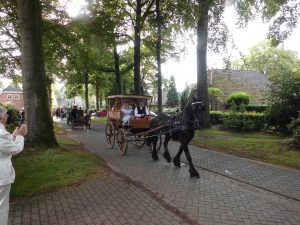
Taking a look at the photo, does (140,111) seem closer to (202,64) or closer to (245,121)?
(202,64)

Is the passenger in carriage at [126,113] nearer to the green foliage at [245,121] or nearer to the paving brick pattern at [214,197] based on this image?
the paving brick pattern at [214,197]

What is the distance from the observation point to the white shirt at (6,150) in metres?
4.42

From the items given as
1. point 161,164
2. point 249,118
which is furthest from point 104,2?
point 161,164

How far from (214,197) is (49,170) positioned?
4864 mm

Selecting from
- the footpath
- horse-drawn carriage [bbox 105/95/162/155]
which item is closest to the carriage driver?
horse-drawn carriage [bbox 105/95/162/155]

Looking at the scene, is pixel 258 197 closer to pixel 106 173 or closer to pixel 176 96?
pixel 106 173

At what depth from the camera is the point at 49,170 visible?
9.66 metres

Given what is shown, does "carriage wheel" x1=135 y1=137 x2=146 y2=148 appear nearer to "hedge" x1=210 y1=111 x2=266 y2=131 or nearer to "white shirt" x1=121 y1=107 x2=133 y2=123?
"white shirt" x1=121 y1=107 x2=133 y2=123

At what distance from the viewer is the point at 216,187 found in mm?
8219

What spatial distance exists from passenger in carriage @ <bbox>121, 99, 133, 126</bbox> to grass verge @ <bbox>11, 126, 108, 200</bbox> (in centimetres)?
245

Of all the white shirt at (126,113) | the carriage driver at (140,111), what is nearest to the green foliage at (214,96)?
the carriage driver at (140,111)

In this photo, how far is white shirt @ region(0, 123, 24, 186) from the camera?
4.42 metres

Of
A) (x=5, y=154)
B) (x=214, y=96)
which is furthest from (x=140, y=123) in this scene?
(x=214, y=96)

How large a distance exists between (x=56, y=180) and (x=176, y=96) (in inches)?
2818
